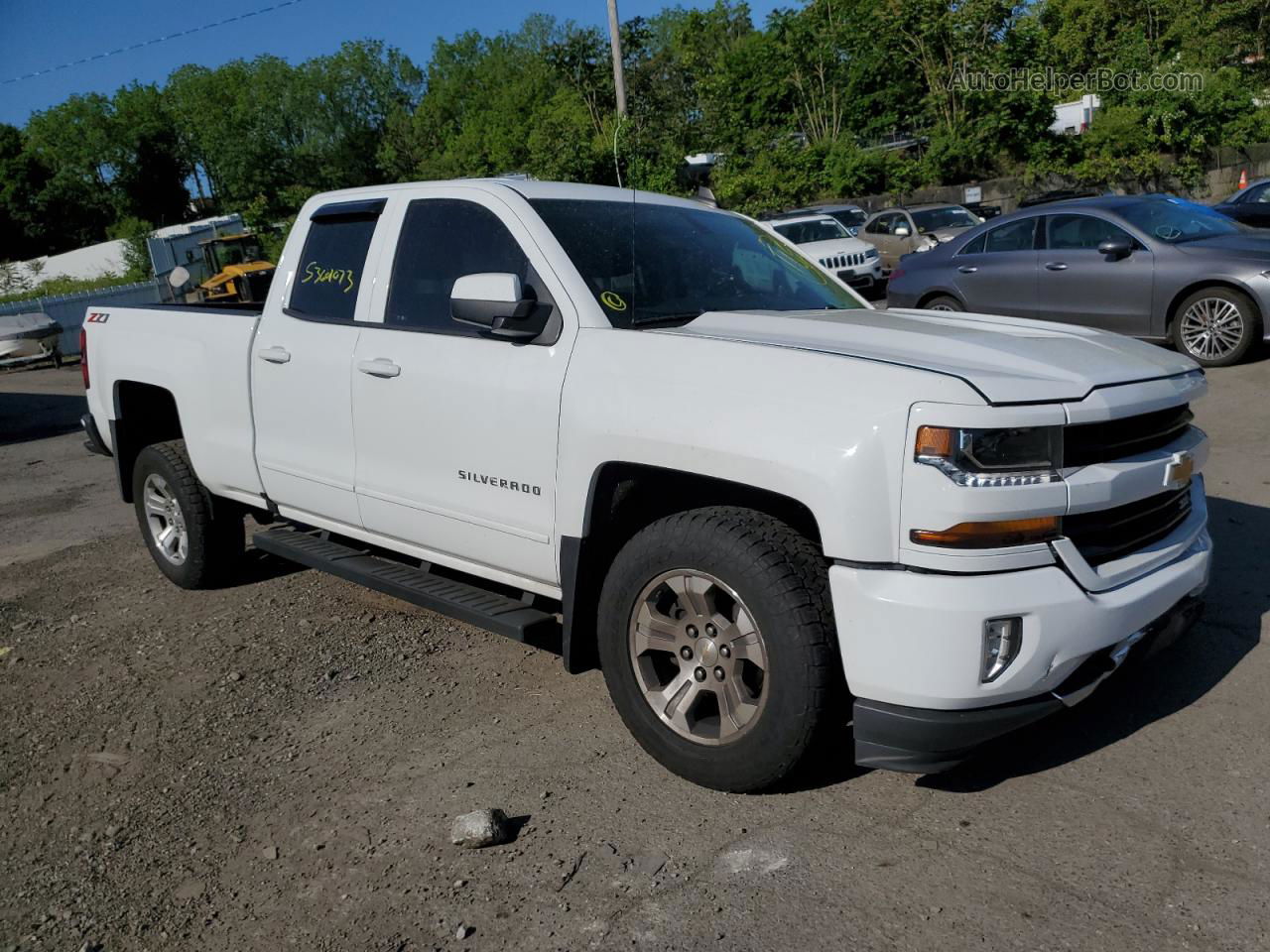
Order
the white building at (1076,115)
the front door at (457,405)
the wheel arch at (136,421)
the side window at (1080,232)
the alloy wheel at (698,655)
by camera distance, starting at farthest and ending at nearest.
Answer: the white building at (1076,115) → the side window at (1080,232) → the wheel arch at (136,421) → the front door at (457,405) → the alloy wheel at (698,655)

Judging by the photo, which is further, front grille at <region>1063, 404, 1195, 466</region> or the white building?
the white building

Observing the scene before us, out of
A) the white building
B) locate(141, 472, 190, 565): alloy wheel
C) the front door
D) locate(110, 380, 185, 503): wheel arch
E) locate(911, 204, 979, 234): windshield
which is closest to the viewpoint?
the front door

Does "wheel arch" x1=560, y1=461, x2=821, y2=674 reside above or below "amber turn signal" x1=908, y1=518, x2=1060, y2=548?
below

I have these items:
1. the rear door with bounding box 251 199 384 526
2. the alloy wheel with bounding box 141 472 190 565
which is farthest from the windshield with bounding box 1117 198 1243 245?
the alloy wheel with bounding box 141 472 190 565

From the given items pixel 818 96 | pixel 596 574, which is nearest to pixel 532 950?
pixel 596 574

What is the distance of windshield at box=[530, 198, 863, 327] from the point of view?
391cm

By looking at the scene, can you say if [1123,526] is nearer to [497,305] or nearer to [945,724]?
[945,724]

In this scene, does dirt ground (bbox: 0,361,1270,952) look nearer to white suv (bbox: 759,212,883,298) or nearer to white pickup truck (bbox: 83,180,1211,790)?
white pickup truck (bbox: 83,180,1211,790)

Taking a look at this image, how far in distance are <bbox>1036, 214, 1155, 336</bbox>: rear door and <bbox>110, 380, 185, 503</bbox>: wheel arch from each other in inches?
317

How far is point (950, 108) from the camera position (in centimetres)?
3066

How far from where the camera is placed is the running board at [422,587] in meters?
3.89

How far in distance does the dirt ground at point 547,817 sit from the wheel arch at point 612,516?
1.46 ft

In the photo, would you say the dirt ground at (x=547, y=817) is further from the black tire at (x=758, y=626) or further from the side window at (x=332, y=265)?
the side window at (x=332, y=265)

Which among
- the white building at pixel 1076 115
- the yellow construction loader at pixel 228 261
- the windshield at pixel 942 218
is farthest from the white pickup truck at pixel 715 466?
the white building at pixel 1076 115
